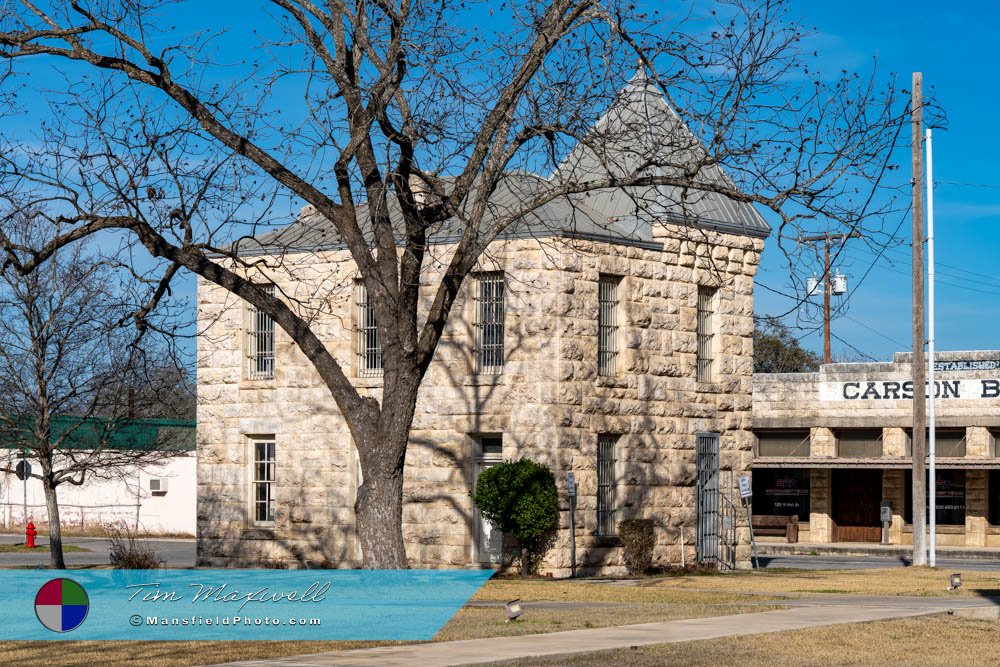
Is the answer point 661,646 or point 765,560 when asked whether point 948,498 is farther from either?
Answer: point 661,646

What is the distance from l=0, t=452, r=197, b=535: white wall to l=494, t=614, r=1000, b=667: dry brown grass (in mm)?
32365

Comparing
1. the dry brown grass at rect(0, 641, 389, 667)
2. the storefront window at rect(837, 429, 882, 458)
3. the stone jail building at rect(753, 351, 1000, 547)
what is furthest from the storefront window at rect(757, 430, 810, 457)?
the dry brown grass at rect(0, 641, 389, 667)

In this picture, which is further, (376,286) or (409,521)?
(409,521)

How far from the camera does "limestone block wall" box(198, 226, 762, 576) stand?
2550cm

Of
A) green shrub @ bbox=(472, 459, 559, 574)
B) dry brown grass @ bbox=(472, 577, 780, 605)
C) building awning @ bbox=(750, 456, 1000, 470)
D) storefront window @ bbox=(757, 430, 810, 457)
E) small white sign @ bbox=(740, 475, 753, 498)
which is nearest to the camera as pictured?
dry brown grass @ bbox=(472, 577, 780, 605)

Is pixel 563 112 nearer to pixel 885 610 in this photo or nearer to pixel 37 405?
pixel 885 610

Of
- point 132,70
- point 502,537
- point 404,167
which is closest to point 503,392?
point 502,537

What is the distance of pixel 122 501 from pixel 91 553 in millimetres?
13317

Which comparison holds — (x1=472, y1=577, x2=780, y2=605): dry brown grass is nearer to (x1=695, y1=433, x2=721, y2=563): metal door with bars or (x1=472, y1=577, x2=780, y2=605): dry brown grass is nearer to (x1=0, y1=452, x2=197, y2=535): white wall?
(x1=695, y1=433, x2=721, y2=563): metal door with bars

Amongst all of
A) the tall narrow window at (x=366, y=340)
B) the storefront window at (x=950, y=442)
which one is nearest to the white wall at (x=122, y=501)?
the tall narrow window at (x=366, y=340)

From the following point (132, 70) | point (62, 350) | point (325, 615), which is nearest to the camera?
point (325, 615)

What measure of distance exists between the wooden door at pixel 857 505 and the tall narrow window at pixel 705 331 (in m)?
17.9

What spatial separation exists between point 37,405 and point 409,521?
7216 millimetres

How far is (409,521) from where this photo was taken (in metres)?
26.5
